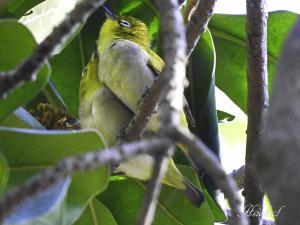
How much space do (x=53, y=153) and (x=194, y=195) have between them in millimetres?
702

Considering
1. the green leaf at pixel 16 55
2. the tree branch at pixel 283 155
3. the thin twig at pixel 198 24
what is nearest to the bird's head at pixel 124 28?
the thin twig at pixel 198 24

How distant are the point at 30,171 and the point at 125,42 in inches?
38.5

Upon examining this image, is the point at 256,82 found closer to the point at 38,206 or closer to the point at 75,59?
the point at 75,59

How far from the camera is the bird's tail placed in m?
1.95

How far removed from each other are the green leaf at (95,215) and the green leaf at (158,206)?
13 centimetres

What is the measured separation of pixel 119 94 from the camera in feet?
6.86

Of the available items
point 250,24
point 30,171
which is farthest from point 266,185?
point 250,24

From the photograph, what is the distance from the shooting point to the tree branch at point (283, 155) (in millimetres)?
588

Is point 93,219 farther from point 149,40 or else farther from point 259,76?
point 149,40

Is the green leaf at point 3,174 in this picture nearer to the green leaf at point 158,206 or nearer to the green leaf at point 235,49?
the green leaf at point 158,206

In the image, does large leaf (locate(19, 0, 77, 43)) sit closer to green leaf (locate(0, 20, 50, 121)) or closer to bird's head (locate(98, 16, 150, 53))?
green leaf (locate(0, 20, 50, 121))

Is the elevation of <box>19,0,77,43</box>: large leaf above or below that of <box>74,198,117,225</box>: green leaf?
above

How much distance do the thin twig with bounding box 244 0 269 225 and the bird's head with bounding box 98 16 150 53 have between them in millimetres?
551

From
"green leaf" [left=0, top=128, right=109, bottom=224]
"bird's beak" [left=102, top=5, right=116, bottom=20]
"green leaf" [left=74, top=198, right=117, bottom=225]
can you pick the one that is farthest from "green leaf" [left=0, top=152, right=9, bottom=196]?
"bird's beak" [left=102, top=5, right=116, bottom=20]
